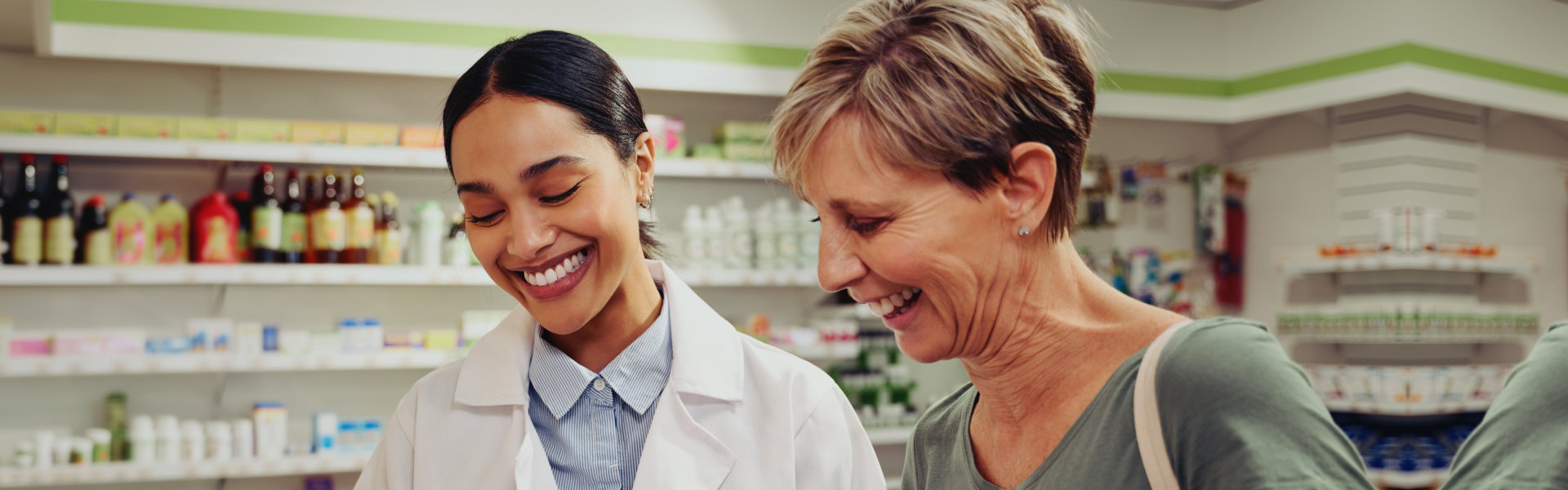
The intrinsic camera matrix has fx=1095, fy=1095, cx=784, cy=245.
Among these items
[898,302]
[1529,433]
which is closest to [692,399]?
[898,302]

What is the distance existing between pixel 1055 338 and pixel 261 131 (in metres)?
4.03

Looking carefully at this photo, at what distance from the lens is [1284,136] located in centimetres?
696

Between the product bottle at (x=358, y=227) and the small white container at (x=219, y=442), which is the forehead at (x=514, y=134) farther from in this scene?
the small white container at (x=219, y=442)

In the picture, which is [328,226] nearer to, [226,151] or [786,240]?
[226,151]

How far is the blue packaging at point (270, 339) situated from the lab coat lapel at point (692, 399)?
129 inches

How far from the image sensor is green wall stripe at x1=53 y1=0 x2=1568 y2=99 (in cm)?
434

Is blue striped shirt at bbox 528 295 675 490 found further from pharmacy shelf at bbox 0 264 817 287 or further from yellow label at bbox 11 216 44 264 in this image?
→ yellow label at bbox 11 216 44 264

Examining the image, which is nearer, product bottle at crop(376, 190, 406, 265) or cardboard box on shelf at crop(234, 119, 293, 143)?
cardboard box on shelf at crop(234, 119, 293, 143)

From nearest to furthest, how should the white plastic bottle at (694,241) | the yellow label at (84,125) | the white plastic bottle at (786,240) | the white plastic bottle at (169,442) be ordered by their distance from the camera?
the yellow label at (84,125)
the white plastic bottle at (169,442)
the white plastic bottle at (694,241)
the white plastic bottle at (786,240)

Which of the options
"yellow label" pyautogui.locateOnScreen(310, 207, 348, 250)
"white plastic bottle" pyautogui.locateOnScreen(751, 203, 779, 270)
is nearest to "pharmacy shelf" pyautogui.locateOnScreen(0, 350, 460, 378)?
"yellow label" pyautogui.locateOnScreen(310, 207, 348, 250)

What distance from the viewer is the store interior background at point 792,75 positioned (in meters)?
4.54

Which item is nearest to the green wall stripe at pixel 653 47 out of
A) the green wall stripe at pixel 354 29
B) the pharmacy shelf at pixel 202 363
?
the green wall stripe at pixel 354 29

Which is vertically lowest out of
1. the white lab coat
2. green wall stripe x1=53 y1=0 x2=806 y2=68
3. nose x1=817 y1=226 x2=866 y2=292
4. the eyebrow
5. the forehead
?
the white lab coat

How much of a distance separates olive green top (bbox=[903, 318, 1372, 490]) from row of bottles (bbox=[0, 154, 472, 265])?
345cm
